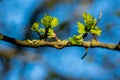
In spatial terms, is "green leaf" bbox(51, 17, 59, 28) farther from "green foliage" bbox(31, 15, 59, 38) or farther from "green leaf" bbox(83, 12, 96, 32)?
"green leaf" bbox(83, 12, 96, 32)

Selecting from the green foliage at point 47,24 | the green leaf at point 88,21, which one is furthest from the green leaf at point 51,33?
the green leaf at point 88,21

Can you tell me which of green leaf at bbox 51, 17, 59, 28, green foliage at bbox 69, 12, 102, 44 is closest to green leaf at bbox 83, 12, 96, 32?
green foliage at bbox 69, 12, 102, 44

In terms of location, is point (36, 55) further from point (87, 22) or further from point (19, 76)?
point (87, 22)

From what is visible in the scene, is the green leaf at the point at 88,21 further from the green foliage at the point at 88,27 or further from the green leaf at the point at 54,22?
the green leaf at the point at 54,22

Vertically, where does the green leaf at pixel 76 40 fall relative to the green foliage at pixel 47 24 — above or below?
below

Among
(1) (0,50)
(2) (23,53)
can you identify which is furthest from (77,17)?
(1) (0,50)

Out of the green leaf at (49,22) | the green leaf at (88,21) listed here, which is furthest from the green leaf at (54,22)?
the green leaf at (88,21)

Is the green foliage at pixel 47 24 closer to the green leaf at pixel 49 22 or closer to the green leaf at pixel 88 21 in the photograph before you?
the green leaf at pixel 49 22

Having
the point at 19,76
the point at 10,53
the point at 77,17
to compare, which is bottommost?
the point at 19,76

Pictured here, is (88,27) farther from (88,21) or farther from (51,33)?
(51,33)

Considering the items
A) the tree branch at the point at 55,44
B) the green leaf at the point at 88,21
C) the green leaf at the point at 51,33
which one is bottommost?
the tree branch at the point at 55,44

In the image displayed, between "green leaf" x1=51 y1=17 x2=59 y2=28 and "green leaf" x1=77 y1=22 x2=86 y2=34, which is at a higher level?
"green leaf" x1=51 y1=17 x2=59 y2=28
